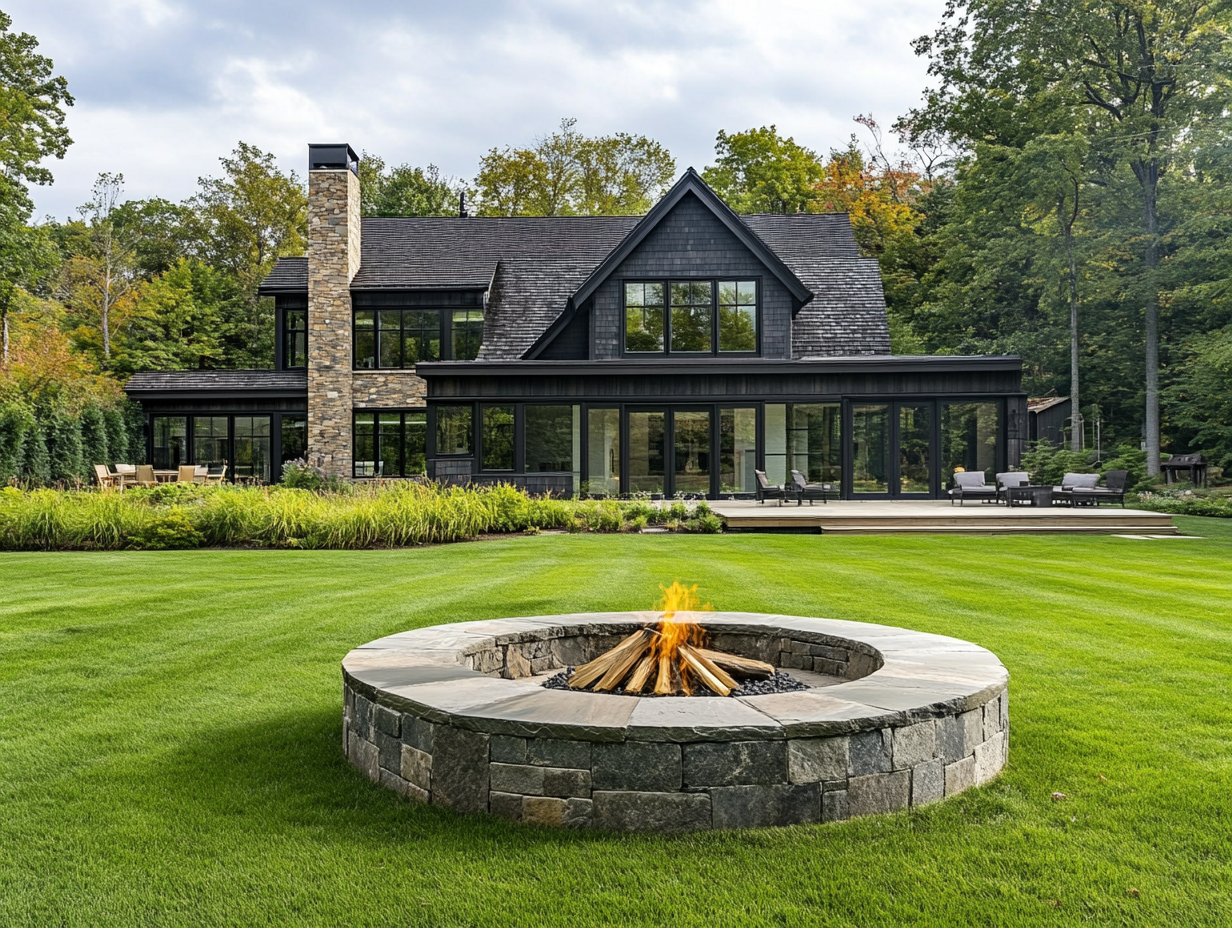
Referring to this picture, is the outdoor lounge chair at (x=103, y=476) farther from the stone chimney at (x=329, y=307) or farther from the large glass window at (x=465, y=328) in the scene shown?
the large glass window at (x=465, y=328)

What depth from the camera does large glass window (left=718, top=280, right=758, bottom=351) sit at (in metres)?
19.1

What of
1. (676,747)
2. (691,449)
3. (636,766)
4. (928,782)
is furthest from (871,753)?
(691,449)

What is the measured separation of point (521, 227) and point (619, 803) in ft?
78.6

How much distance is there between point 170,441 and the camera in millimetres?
23812

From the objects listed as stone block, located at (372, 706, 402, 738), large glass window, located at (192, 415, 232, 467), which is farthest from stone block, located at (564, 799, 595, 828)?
large glass window, located at (192, 415, 232, 467)

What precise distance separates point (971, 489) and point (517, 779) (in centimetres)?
1517

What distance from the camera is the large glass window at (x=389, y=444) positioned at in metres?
22.6

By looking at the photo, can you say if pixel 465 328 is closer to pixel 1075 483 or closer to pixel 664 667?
pixel 1075 483

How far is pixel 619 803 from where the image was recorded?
295 cm

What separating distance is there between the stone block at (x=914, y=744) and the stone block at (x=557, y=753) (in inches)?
45.0

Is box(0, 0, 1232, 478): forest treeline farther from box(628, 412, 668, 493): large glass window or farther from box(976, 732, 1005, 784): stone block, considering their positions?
box(976, 732, 1005, 784): stone block

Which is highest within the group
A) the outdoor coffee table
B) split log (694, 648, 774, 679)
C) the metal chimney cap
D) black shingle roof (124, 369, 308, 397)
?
the metal chimney cap

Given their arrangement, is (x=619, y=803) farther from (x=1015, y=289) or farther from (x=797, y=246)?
(x=1015, y=289)

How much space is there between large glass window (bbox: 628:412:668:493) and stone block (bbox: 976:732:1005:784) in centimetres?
1455
